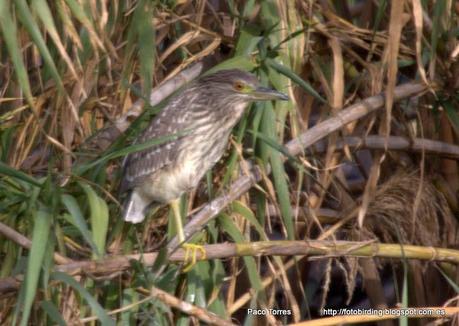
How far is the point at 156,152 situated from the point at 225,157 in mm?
273

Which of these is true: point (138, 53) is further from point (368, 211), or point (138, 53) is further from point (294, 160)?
point (368, 211)

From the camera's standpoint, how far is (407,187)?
352cm

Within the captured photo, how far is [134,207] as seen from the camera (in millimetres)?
3432

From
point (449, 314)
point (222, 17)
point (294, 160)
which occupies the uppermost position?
point (222, 17)

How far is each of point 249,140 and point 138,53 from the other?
0.52 meters

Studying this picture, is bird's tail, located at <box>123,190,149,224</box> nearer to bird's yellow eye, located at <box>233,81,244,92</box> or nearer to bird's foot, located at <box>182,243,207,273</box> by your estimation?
bird's foot, located at <box>182,243,207,273</box>

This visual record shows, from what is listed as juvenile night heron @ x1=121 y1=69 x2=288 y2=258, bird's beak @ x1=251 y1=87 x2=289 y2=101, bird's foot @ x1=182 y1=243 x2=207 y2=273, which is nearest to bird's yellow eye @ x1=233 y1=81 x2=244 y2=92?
juvenile night heron @ x1=121 y1=69 x2=288 y2=258

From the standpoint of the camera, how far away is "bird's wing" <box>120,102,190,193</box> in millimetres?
3557

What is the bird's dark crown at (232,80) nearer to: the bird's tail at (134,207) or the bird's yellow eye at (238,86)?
the bird's yellow eye at (238,86)

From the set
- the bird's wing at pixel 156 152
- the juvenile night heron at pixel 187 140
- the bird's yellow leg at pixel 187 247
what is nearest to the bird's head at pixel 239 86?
the juvenile night heron at pixel 187 140

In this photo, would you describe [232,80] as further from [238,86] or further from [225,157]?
[225,157]

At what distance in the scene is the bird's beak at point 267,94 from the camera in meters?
3.19

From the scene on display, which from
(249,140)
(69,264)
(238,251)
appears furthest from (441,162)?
(69,264)

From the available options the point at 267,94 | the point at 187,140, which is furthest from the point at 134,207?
the point at 267,94
